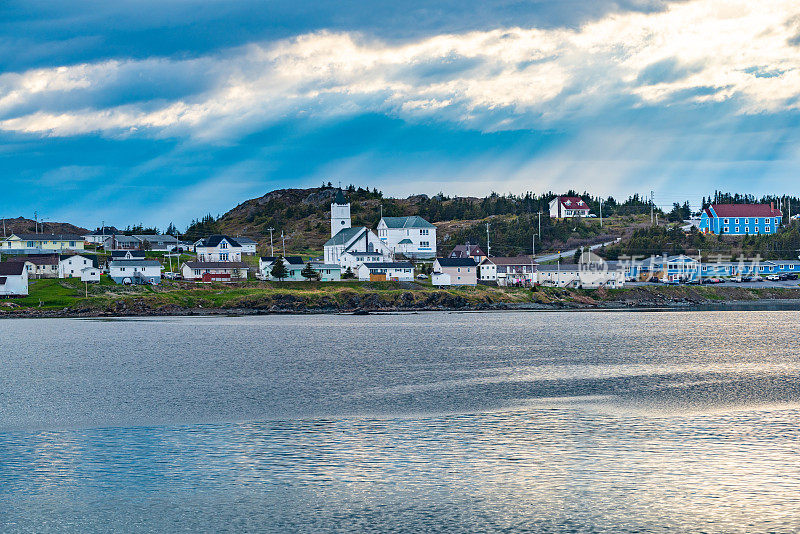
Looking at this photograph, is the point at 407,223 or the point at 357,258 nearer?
the point at 357,258

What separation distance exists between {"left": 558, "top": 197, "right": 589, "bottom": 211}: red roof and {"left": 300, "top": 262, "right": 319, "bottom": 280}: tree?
10233 cm

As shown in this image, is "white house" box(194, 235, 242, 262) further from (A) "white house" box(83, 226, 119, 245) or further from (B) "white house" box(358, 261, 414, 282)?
(A) "white house" box(83, 226, 119, 245)

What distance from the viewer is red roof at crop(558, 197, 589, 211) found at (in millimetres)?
195000

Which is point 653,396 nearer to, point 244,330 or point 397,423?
point 397,423

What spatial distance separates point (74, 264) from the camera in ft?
344

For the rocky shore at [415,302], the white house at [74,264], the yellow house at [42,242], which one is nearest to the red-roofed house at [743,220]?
the rocky shore at [415,302]

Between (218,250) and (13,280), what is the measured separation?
40477 mm

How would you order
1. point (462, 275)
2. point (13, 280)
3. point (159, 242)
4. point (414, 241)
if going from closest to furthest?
1. point (13, 280)
2. point (462, 275)
3. point (414, 241)
4. point (159, 242)

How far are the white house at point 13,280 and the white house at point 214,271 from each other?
2256 cm

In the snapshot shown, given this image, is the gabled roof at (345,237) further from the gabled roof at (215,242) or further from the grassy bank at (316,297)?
the grassy bank at (316,297)

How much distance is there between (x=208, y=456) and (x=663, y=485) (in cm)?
1456

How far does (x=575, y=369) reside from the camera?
4588 cm

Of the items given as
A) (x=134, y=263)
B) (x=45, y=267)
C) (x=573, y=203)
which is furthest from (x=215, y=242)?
(x=573, y=203)

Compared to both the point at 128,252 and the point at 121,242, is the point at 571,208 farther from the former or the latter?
the point at 128,252
